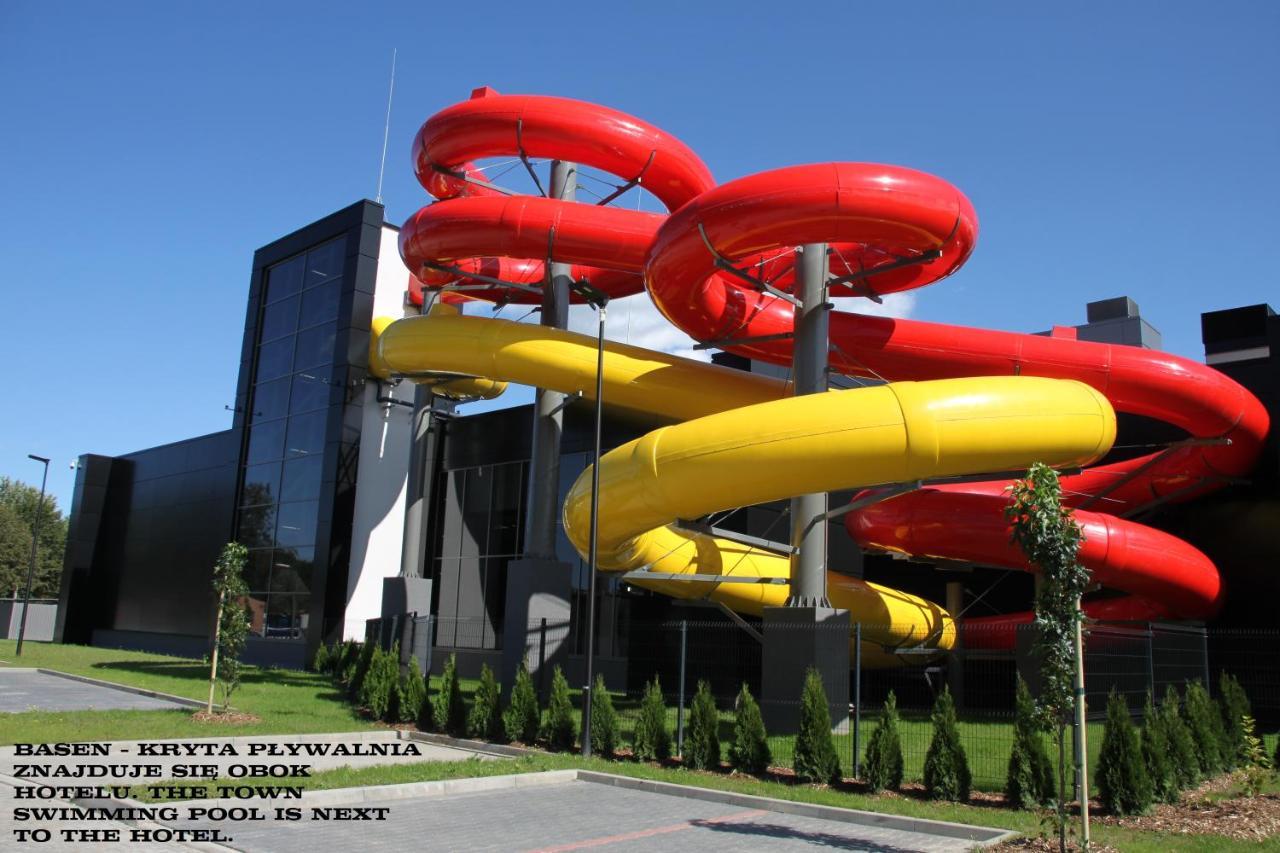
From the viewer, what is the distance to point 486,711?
1873 centimetres

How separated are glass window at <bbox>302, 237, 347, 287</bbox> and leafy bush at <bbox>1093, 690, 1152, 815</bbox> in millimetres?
30989

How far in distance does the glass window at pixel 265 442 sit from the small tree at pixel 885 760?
96.0ft

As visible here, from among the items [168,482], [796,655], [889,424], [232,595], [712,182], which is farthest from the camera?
[168,482]

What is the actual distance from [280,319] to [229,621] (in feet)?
72.1

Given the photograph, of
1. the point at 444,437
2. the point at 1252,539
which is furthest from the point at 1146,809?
the point at 444,437

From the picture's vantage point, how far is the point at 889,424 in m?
14.8

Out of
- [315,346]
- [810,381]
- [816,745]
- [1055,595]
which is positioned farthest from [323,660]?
[1055,595]

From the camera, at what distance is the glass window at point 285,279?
3906 cm

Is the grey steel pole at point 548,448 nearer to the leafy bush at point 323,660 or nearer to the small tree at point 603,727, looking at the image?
the small tree at point 603,727

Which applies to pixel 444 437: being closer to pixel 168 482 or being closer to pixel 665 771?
pixel 168 482

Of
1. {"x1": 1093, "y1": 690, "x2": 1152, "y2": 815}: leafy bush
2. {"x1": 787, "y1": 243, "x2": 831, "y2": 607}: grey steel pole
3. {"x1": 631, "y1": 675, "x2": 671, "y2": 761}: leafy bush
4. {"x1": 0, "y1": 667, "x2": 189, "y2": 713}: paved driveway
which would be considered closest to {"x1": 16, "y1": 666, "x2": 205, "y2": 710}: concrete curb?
{"x1": 0, "y1": 667, "x2": 189, "y2": 713}: paved driveway

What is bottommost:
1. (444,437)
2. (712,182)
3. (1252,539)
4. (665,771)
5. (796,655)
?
(665,771)

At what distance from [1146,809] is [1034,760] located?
1.28 meters

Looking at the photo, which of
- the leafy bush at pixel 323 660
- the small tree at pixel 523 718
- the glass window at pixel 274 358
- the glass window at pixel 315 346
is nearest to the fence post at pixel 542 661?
the small tree at pixel 523 718
